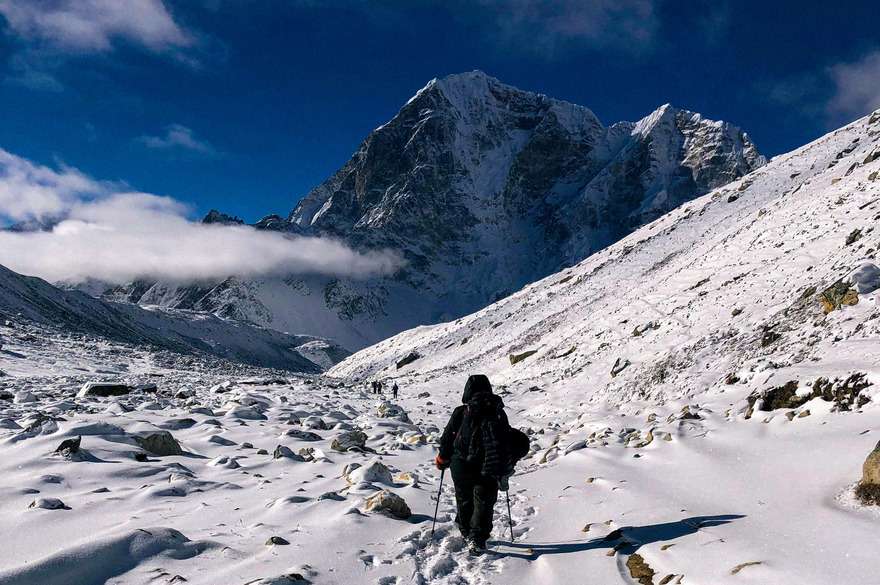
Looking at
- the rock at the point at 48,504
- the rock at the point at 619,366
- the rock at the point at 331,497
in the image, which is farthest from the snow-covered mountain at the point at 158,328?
the rock at the point at 331,497

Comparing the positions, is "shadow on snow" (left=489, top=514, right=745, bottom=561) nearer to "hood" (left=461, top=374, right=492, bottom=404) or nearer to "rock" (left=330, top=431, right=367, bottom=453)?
"hood" (left=461, top=374, right=492, bottom=404)

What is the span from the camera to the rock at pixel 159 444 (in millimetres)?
9195

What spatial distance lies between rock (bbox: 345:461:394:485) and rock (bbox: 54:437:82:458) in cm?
399

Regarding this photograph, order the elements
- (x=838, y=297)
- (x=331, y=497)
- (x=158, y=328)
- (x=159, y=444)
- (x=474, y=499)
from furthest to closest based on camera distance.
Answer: (x=158, y=328) < (x=838, y=297) < (x=159, y=444) < (x=331, y=497) < (x=474, y=499)

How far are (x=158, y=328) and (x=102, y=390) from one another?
434ft

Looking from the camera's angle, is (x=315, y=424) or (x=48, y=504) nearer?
(x=48, y=504)

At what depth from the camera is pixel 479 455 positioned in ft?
20.1

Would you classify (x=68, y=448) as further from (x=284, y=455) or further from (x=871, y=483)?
(x=871, y=483)

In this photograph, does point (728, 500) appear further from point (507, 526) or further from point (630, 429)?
point (630, 429)

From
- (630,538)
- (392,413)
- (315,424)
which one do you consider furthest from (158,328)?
(630,538)

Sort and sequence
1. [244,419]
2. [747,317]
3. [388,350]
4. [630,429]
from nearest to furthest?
[630,429] < [244,419] < [747,317] < [388,350]

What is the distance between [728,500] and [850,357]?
5.30 metres

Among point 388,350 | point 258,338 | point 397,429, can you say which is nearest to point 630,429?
point 397,429

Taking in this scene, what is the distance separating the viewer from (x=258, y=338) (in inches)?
6722
